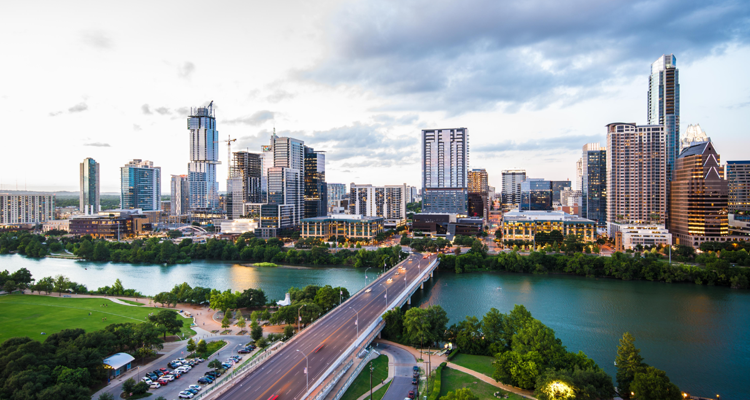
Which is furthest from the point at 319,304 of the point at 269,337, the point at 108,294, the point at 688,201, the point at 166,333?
the point at 688,201

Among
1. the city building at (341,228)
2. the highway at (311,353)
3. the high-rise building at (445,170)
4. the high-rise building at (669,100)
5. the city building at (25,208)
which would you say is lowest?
the highway at (311,353)

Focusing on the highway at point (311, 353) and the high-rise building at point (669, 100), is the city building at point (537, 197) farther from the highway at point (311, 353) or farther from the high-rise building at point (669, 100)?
the highway at point (311, 353)

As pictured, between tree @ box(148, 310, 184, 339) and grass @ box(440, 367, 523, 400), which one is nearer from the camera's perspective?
grass @ box(440, 367, 523, 400)

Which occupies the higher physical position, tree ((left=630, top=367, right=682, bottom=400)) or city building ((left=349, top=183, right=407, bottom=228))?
city building ((left=349, top=183, right=407, bottom=228))

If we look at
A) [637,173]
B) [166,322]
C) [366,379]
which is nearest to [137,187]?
[166,322]

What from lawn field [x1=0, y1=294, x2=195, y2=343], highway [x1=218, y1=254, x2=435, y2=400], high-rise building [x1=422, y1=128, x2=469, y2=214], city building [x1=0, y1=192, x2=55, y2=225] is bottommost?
lawn field [x1=0, y1=294, x2=195, y2=343]

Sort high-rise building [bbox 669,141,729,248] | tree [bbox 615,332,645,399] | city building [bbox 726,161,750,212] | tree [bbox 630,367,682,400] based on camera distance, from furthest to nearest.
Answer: city building [bbox 726,161,750,212]
high-rise building [bbox 669,141,729,248]
tree [bbox 615,332,645,399]
tree [bbox 630,367,682,400]

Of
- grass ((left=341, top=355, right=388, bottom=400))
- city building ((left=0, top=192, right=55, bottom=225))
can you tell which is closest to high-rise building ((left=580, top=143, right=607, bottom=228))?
grass ((left=341, top=355, right=388, bottom=400))

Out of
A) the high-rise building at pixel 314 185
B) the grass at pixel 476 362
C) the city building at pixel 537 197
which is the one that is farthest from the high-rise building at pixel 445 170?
the grass at pixel 476 362

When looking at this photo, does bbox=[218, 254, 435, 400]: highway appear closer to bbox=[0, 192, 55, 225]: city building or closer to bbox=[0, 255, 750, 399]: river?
bbox=[0, 255, 750, 399]: river
